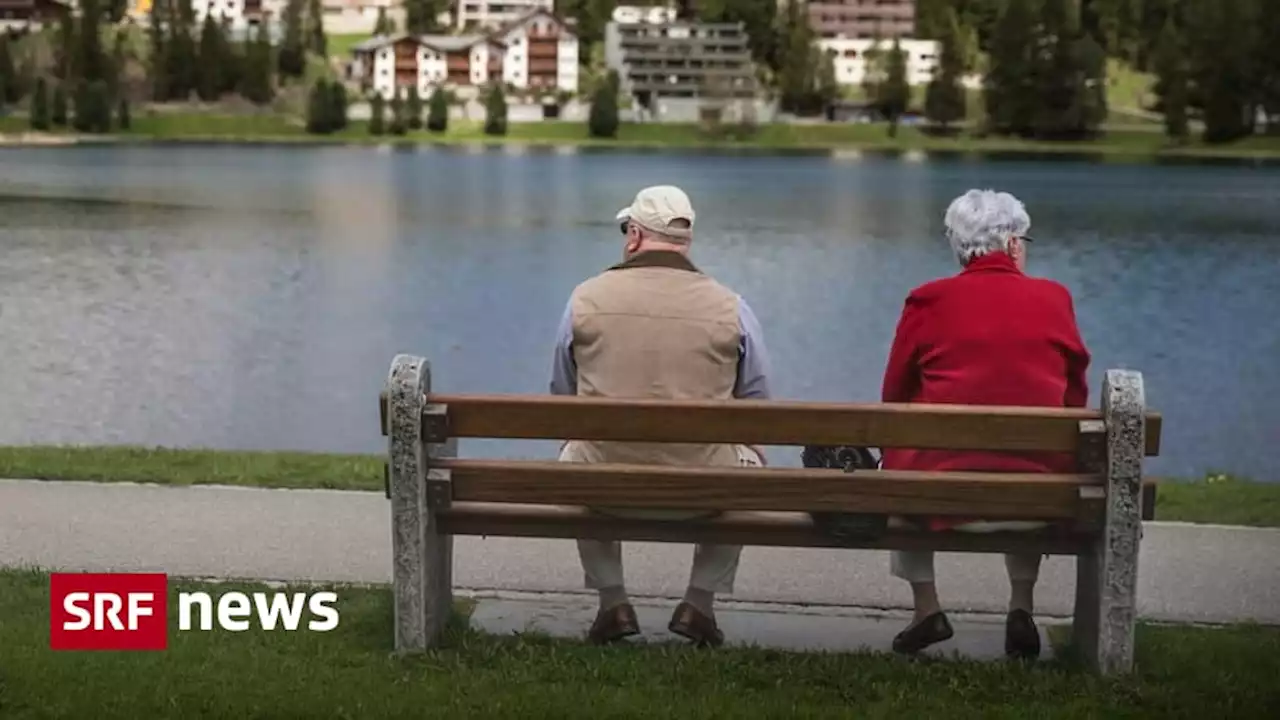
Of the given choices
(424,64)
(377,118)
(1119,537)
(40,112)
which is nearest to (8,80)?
(40,112)

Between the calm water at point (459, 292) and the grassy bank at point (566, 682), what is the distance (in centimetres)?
991

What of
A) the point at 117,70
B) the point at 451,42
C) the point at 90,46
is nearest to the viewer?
the point at 117,70

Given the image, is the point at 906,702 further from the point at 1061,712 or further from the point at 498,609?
the point at 498,609

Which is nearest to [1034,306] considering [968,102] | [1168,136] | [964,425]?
[964,425]

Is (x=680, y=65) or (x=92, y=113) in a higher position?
(x=680, y=65)

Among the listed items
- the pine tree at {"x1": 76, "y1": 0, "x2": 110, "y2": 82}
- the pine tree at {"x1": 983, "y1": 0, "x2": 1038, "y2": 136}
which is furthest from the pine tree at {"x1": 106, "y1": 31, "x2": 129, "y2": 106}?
the pine tree at {"x1": 983, "y1": 0, "x2": 1038, "y2": 136}

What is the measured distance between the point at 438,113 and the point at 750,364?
165m

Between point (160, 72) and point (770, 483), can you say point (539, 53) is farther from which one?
point (770, 483)

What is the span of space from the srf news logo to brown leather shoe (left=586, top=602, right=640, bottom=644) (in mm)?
913

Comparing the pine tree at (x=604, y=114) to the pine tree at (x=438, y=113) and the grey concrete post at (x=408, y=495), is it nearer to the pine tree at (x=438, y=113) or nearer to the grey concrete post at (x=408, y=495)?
the pine tree at (x=438, y=113)

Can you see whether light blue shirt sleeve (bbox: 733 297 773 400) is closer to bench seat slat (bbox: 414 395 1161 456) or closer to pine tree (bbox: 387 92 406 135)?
bench seat slat (bbox: 414 395 1161 456)

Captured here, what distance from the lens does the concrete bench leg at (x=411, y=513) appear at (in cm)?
538

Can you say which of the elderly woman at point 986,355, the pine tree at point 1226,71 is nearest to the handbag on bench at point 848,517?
the elderly woman at point 986,355

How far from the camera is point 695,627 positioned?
5.77 metres
